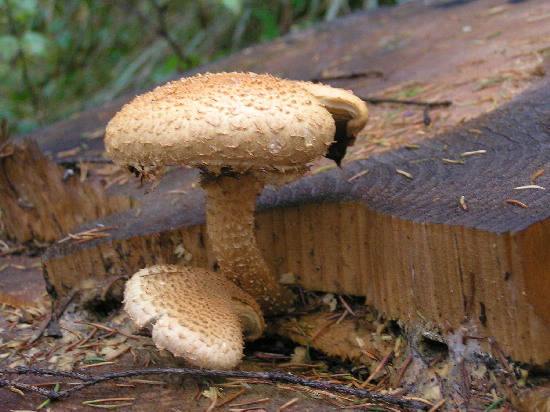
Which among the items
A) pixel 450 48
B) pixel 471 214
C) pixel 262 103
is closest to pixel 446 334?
pixel 471 214

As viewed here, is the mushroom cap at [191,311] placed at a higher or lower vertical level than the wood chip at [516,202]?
lower

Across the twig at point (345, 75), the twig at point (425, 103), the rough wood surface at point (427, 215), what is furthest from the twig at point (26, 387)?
the twig at point (345, 75)

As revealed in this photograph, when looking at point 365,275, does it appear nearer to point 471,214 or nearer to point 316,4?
point 471,214

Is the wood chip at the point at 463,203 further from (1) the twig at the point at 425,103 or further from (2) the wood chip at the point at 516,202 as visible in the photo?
(1) the twig at the point at 425,103

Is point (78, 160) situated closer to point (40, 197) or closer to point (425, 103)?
point (40, 197)

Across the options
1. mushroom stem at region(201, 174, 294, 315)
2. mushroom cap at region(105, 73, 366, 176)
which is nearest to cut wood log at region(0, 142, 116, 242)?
mushroom stem at region(201, 174, 294, 315)

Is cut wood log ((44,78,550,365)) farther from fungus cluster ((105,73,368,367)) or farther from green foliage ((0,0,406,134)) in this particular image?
green foliage ((0,0,406,134))

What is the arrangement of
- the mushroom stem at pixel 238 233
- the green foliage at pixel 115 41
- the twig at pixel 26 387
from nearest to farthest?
the twig at pixel 26 387, the mushroom stem at pixel 238 233, the green foliage at pixel 115 41
